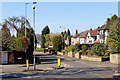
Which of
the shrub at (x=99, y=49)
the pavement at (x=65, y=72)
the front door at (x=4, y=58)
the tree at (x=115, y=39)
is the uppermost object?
the tree at (x=115, y=39)

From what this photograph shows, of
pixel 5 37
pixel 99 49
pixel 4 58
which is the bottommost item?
pixel 4 58

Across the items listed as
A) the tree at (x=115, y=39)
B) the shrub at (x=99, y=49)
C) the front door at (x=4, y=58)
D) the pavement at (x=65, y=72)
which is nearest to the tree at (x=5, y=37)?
the front door at (x=4, y=58)

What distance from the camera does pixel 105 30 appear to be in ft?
189

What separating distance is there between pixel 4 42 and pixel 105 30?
31.5 meters

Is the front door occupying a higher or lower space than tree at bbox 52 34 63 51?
lower

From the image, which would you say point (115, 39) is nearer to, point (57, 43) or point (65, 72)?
point (65, 72)

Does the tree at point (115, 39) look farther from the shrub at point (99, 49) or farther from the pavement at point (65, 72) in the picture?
the pavement at point (65, 72)

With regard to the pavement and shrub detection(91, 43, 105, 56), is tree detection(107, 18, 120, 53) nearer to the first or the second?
shrub detection(91, 43, 105, 56)

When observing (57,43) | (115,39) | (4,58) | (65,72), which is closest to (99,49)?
(115,39)

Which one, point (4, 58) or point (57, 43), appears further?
point (57, 43)

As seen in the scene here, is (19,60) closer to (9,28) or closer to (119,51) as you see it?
(9,28)

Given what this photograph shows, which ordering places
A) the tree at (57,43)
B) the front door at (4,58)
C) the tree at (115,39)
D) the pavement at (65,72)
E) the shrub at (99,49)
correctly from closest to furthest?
the pavement at (65,72) → the front door at (4,58) → the tree at (115,39) → the shrub at (99,49) → the tree at (57,43)

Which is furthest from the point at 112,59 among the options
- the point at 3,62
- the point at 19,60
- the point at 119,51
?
the point at 3,62

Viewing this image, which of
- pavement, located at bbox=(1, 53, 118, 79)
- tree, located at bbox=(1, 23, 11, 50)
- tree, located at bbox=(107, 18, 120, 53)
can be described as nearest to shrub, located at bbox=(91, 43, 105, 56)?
tree, located at bbox=(107, 18, 120, 53)
